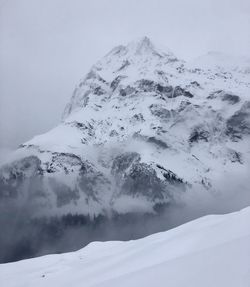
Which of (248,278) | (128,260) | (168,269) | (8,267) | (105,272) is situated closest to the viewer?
(248,278)

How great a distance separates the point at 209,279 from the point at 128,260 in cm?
589

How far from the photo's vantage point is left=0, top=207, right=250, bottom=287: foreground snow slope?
9281mm

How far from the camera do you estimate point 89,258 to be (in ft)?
62.0

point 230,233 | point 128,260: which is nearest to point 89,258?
point 128,260

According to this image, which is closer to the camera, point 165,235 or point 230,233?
point 230,233

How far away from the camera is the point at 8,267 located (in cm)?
2072

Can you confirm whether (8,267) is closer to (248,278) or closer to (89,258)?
(89,258)

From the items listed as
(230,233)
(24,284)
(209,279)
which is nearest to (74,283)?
(24,284)

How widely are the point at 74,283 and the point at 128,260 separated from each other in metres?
1.99

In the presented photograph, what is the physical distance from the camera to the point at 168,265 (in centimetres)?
1103

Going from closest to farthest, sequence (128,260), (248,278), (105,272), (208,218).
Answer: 1. (248,278)
2. (105,272)
3. (128,260)
4. (208,218)

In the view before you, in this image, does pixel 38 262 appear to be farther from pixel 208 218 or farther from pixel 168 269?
pixel 168 269

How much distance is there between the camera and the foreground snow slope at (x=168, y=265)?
30.5 feet

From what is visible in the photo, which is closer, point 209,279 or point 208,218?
point 209,279
